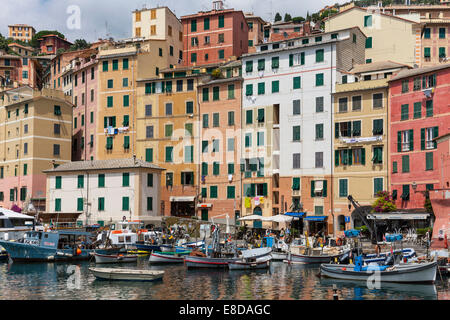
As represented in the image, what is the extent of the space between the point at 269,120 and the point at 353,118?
34.3ft

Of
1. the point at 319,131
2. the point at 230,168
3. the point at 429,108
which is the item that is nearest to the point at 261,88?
the point at 319,131

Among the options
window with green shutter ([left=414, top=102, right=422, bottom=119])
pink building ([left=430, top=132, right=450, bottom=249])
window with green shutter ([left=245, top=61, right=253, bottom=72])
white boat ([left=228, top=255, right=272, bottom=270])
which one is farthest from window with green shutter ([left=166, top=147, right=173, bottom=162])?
pink building ([left=430, top=132, right=450, bottom=249])

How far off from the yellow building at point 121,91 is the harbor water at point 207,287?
3628 cm

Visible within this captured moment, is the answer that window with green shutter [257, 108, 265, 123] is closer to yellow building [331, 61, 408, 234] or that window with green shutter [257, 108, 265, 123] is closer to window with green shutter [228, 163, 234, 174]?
window with green shutter [228, 163, 234, 174]

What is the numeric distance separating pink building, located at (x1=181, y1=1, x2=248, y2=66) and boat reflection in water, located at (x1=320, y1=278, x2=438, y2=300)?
5228cm

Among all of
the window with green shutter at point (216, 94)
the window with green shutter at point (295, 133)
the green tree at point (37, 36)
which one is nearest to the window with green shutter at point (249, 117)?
the window with green shutter at point (216, 94)

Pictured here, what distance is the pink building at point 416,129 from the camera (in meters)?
59.6

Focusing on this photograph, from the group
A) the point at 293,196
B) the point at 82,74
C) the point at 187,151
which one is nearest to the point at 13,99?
the point at 82,74

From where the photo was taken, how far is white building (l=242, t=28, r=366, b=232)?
68.5 m

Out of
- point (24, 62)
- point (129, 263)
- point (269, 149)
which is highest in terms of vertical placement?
point (24, 62)

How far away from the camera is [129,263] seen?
5316 cm

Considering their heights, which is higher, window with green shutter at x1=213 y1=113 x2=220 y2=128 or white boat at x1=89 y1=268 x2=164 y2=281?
window with green shutter at x1=213 y1=113 x2=220 y2=128

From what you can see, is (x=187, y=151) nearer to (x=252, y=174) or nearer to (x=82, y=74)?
(x=252, y=174)

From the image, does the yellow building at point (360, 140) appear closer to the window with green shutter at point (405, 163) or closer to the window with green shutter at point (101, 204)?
the window with green shutter at point (405, 163)
